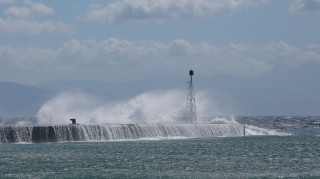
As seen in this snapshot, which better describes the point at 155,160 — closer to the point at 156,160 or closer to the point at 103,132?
the point at 156,160

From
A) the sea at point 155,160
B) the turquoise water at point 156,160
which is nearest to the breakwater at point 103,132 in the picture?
the sea at point 155,160

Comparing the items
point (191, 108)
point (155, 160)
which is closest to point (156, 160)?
point (155, 160)

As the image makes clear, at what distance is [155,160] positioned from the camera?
5569 cm

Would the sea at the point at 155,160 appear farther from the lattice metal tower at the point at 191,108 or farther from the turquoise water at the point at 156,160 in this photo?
the lattice metal tower at the point at 191,108

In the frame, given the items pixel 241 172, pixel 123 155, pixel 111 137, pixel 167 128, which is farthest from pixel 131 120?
pixel 241 172

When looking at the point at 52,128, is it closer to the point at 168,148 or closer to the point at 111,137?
the point at 111,137

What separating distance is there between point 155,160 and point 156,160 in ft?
0.25

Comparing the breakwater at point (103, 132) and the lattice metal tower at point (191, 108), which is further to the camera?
the lattice metal tower at point (191, 108)

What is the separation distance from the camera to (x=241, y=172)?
1859 inches

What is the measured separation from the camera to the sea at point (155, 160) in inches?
1841

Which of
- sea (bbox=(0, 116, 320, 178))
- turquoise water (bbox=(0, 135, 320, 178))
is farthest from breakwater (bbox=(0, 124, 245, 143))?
turquoise water (bbox=(0, 135, 320, 178))

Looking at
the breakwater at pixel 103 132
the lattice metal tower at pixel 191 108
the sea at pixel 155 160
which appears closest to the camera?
the sea at pixel 155 160

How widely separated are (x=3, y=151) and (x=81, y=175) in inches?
785

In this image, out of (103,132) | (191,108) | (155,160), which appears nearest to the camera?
(155,160)
